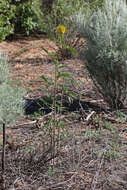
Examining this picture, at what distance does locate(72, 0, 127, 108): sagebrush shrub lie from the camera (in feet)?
13.6

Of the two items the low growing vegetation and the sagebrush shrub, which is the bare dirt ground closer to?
the low growing vegetation

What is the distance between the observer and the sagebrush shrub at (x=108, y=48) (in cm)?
414

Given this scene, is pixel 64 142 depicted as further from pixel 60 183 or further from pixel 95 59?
pixel 95 59

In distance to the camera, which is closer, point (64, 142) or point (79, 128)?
point (64, 142)

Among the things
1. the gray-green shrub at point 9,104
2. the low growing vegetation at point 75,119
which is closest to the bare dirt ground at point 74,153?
the low growing vegetation at point 75,119

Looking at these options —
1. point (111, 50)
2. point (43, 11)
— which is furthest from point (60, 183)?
point (43, 11)

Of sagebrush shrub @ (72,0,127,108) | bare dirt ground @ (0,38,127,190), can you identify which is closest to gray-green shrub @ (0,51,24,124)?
bare dirt ground @ (0,38,127,190)

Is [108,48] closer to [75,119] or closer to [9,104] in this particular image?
[75,119]

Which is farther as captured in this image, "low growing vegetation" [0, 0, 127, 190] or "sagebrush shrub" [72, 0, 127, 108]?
"sagebrush shrub" [72, 0, 127, 108]

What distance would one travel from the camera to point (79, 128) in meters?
3.92

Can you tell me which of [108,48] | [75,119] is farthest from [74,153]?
[108,48]

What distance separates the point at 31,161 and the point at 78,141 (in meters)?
0.73

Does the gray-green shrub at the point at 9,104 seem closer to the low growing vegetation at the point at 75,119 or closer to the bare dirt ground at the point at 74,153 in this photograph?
the low growing vegetation at the point at 75,119

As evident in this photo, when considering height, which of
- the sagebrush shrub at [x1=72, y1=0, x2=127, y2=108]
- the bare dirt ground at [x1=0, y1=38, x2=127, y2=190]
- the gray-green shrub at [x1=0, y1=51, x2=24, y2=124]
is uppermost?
the sagebrush shrub at [x1=72, y1=0, x2=127, y2=108]
